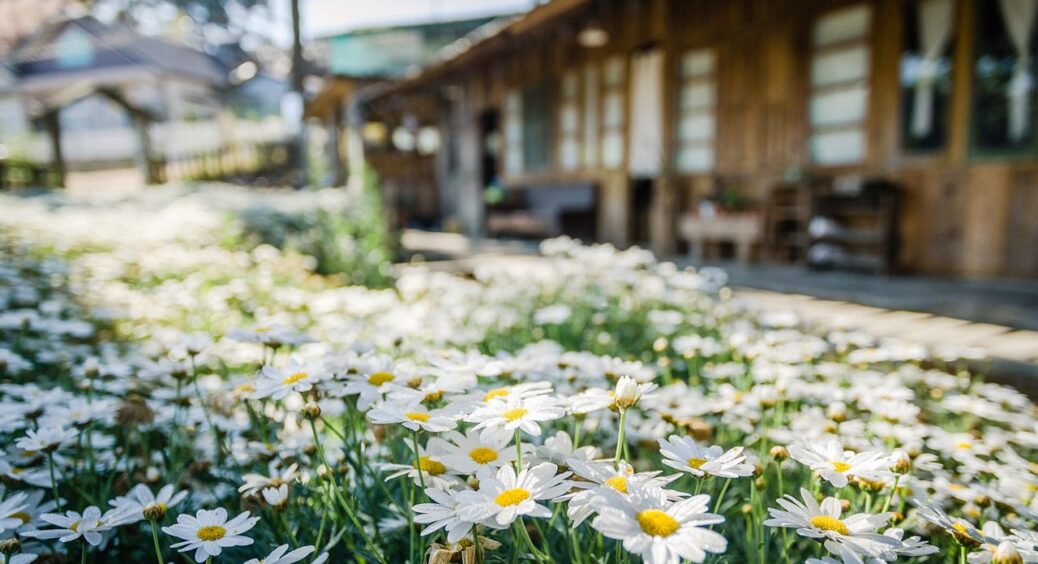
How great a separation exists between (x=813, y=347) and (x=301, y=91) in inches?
458

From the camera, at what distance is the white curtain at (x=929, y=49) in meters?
4.44

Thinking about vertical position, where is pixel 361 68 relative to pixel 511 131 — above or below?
above

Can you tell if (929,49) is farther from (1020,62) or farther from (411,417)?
(411,417)

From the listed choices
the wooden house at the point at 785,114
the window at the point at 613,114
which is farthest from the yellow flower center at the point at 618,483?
the window at the point at 613,114

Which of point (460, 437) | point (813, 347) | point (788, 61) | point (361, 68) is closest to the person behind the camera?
point (460, 437)

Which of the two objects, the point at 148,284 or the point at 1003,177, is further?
the point at 1003,177

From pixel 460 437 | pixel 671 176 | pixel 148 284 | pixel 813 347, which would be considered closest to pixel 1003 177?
pixel 671 176

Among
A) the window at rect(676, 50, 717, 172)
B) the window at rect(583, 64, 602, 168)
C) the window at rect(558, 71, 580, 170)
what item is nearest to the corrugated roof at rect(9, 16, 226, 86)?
the window at rect(558, 71, 580, 170)

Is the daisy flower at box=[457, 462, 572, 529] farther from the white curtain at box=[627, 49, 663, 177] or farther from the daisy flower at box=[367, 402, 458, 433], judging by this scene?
the white curtain at box=[627, 49, 663, 177]

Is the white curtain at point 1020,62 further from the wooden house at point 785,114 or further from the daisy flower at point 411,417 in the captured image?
the daisy flower at point 411,417

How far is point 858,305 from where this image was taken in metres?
3.55

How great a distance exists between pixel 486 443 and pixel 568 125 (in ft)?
25.3

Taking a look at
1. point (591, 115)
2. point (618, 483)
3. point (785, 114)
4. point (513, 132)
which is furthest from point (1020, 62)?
point (513, 132)

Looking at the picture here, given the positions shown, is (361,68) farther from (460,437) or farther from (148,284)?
(460,437)
